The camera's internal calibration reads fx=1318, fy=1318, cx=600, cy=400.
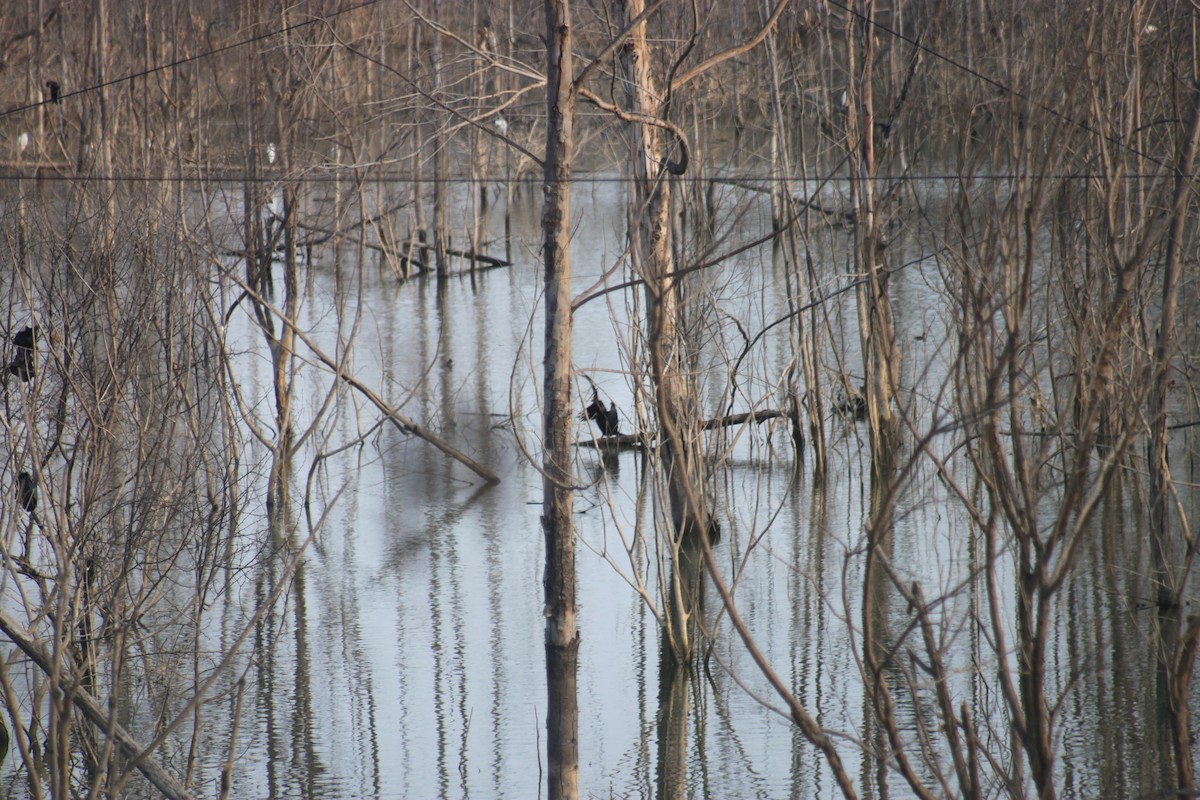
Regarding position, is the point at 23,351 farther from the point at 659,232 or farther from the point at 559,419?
the point at 659,232

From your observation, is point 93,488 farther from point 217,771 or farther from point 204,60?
point 204,60

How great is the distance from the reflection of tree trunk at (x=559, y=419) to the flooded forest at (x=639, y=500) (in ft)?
0.07

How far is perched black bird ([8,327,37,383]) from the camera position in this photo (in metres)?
7.48

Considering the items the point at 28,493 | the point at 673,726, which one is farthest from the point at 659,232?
the point at 28,493

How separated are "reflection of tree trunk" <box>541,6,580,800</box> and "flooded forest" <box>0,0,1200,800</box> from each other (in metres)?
0.02

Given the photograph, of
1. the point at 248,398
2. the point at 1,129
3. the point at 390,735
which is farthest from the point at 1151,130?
the point at 1,129

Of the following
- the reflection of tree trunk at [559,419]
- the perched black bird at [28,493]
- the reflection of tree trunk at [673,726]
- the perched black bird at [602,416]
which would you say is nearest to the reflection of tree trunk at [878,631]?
the reflection of tree trunk at [673,726]

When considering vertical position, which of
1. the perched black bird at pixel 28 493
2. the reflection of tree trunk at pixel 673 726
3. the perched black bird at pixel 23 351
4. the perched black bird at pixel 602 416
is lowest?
the reflection of tree trunk at pixel 673 726

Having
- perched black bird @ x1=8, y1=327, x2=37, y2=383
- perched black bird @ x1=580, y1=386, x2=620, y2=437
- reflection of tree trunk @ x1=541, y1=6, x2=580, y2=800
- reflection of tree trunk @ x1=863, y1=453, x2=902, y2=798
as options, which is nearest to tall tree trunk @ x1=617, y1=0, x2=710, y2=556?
reflection of tree trunk @ x1=541, y1=6, x2=580, y2=800

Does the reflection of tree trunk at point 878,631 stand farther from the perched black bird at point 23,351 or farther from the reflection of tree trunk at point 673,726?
the perched black bird at point 23,351

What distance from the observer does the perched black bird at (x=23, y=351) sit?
24.5 ft

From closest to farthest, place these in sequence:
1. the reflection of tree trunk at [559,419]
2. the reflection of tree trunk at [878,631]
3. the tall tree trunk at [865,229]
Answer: the reflection of tree trunk at [878,631] → the reflection of tree trunk at [559,419] → the tall tree trunk at [865,229]

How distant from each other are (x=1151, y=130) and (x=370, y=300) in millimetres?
16585

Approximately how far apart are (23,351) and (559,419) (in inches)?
128
